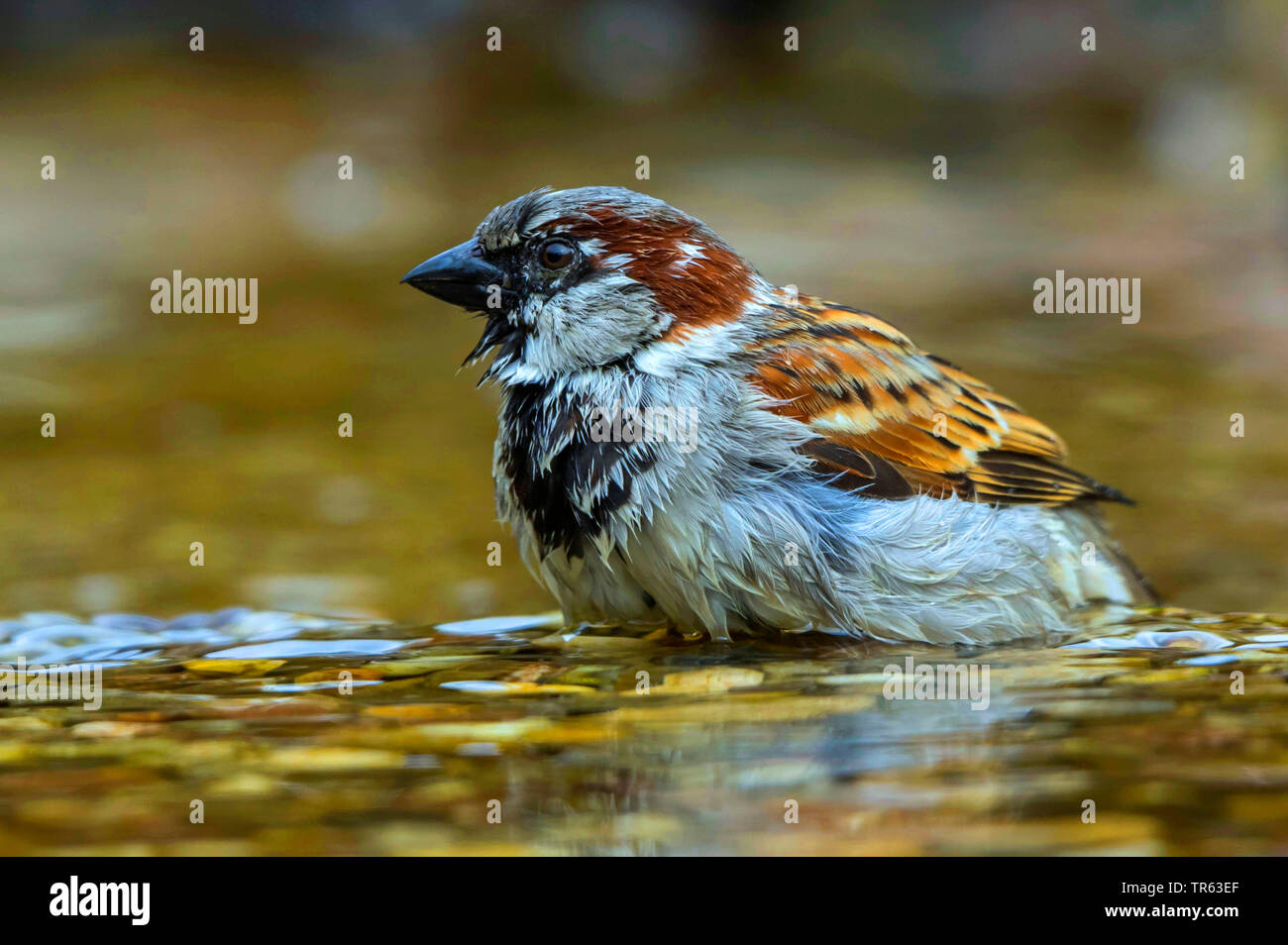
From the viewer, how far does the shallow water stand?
275 cm

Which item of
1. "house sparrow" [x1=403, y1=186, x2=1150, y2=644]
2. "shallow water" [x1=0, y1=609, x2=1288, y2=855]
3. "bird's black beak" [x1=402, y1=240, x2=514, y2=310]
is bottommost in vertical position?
"shallow water" [x1=0, y1=609, x2=1288, y2=855]

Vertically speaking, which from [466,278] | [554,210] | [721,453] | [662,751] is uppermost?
[554,210]

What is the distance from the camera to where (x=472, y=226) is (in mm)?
13039

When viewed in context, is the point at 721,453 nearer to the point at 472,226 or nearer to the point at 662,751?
the point at 662,751

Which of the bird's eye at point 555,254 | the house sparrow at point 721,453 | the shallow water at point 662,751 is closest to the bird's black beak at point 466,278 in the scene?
the house sparrow at point 721,453

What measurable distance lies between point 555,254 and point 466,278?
12.5 inches

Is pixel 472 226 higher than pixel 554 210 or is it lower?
higher

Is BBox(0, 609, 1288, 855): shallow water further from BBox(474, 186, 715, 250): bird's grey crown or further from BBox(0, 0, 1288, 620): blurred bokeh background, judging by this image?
BBox(0, 0, 1288, 620): blurred bokeh background

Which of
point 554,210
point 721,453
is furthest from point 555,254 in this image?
point 721,453

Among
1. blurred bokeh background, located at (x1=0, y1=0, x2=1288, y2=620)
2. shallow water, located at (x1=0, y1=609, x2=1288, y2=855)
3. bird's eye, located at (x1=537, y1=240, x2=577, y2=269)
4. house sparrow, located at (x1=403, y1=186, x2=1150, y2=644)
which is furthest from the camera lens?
blurred bokeh background, located at (x1=0, y1=0, x2=1288, y2=620)

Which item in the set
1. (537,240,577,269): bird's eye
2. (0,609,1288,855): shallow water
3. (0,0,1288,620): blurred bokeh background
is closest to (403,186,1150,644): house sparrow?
(537,240,577,269): bird's eye

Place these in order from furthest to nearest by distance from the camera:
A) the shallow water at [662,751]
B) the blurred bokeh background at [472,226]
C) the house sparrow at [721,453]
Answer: the blurred bokeh background at [472,226] → the house sparrow at [721,453] → the shallow water at [662,751]

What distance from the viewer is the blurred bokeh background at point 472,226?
633 centimetres

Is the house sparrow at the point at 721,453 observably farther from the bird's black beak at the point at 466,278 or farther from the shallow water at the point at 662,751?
the shallow water at the point at 662,751
